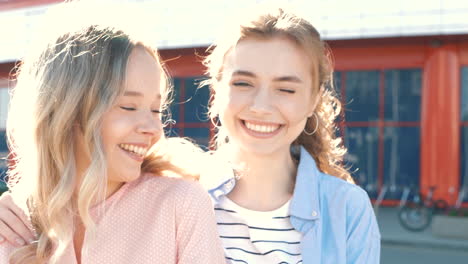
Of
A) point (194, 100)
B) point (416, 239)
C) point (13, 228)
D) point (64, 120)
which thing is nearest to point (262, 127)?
point (64, 120)

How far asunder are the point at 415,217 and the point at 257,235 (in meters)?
10.0

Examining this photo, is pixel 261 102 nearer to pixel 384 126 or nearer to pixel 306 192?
pixel 306 192

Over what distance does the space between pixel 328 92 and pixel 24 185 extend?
4.37 ft

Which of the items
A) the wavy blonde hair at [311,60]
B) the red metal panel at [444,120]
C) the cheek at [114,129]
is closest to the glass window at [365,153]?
the red metal panel at [444,120]

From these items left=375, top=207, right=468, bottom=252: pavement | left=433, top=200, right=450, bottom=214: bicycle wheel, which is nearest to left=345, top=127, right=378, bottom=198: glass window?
left=375, top=207, right=468, bottom=252: pavement

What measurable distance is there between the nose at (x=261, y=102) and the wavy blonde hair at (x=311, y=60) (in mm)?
207

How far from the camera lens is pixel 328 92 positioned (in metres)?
2.61

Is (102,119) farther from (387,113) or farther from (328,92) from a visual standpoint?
(387,113)

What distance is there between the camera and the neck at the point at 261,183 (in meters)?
2.30

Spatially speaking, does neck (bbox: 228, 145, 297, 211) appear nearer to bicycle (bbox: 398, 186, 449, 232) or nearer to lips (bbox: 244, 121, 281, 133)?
lips (bbox: 244, 121, 281, 133)

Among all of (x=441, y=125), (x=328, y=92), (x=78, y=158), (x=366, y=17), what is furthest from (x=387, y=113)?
(x=78, y=158)

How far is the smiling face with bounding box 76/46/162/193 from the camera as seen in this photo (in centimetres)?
181

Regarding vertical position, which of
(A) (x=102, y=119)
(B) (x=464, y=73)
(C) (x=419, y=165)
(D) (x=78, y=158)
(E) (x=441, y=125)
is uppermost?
(A) (x=102, y=119)

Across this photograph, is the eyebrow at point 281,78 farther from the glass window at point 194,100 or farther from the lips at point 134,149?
the glass window at point 194,100
